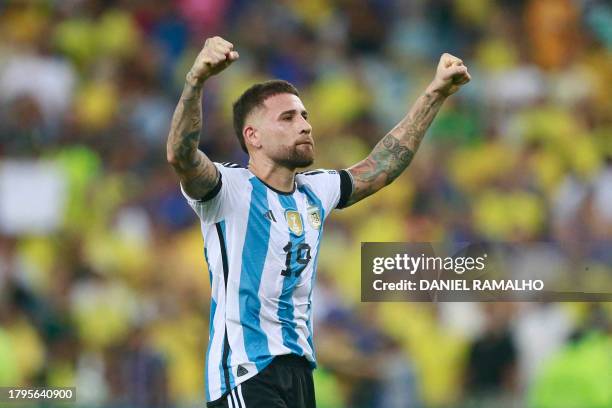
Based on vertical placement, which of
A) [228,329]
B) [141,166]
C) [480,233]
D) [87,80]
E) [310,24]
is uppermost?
[310,24]

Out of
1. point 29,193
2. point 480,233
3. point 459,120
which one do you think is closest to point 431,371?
point 480,233

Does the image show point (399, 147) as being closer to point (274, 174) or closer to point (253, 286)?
point (274, 174)

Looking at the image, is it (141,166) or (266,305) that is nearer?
(266,305)

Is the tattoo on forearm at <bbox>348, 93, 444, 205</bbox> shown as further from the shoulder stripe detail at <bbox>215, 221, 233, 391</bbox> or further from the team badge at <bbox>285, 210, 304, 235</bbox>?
the shoulder stripe detail at <bbox>215, 221, 233, 391</bbox>

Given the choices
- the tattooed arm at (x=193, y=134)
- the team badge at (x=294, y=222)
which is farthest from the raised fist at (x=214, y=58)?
the team badge at (x=294, y=222)

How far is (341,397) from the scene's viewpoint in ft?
26.3

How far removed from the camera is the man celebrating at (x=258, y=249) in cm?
462

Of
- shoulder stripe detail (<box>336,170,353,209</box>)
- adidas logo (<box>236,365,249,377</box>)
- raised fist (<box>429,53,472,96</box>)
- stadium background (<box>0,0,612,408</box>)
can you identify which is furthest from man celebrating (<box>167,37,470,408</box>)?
stadium background (<box>0,0,612,408</box>)

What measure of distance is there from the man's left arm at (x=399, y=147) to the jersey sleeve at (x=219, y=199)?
0.75 metres

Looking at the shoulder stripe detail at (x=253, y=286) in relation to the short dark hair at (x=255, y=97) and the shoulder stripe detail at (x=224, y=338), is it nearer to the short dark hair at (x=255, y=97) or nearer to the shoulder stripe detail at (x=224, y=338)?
the shoulder stripe detail at (x=224, y=338)

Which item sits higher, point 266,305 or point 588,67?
point 588,67

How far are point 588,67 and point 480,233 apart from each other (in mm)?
2544

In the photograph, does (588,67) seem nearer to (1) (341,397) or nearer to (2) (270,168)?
(1) (341,397)

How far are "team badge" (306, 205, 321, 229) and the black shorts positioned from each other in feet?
1.88
